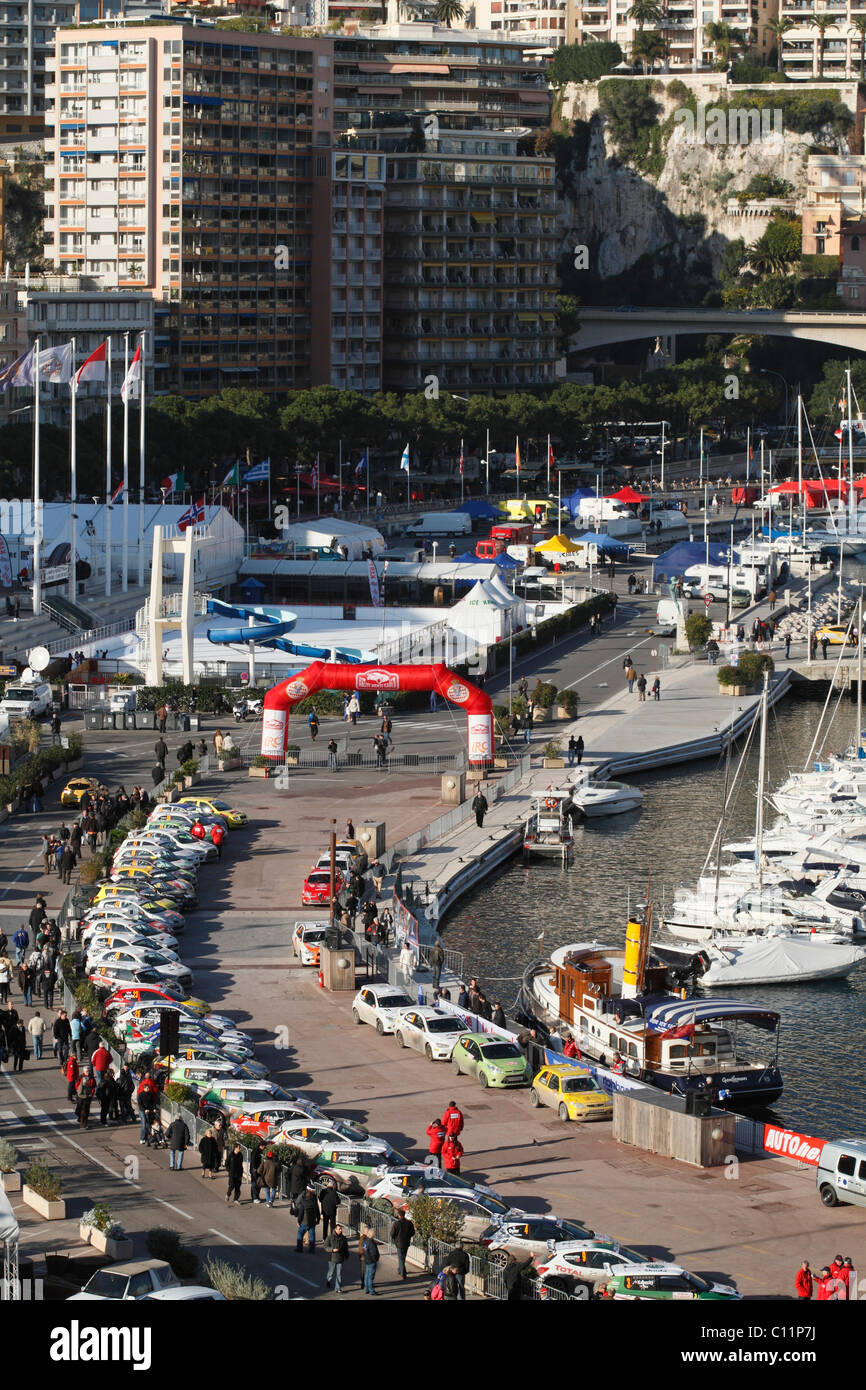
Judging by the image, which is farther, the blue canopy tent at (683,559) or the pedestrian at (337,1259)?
the blue canopy tent at (683,559)

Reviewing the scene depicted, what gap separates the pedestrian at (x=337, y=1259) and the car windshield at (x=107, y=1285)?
407cm

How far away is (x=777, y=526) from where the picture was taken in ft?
522

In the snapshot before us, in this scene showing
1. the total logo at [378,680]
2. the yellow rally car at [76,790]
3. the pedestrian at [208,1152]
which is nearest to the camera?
the pedestrian at [208,1152]

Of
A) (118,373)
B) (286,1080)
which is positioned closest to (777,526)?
(118,373)

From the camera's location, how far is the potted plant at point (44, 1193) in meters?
38.9

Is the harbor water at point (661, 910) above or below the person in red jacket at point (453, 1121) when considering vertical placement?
below

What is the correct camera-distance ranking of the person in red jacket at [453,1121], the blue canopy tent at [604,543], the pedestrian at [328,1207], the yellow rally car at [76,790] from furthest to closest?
the blue canopy tent at [604,543] < the yellow rally car at [76,790] < the person in red jacket at [453,1121] < the pedestrian at [328,1207]

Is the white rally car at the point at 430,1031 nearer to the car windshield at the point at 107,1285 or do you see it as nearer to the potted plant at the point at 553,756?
the car windshield at the point at 107,1285

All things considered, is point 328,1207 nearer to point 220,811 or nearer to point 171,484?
point 220,811

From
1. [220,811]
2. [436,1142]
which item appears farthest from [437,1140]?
[220,811]

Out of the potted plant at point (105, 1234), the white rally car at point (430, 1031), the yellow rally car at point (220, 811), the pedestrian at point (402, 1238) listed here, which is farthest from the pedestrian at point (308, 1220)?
the yellow rally car at point (220, 811)
